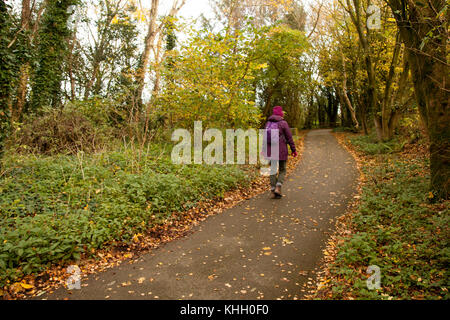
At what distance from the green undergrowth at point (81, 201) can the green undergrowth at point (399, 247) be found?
3.45 meters

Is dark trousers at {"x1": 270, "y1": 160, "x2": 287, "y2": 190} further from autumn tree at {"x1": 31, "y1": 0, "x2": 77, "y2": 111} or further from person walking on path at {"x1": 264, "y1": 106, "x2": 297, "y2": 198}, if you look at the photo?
autumn tree at {"x1": 31, "y1": 0, "x2": 77, "y2": 111}

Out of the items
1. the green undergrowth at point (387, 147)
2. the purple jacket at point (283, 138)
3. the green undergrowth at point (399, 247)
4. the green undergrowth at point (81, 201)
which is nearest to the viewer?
the green undergrowth at point (399, 247)

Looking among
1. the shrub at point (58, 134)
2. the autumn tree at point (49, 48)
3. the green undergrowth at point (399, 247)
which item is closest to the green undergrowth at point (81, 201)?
the shrub at point (58, 134)

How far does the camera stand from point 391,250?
3828 mm

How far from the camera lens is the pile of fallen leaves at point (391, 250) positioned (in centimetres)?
312

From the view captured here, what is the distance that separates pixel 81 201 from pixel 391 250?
5.35 m

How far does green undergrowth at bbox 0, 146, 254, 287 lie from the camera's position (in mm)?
3875

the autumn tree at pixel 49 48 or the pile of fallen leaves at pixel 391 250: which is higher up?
the autumn tree at pixel 49 48

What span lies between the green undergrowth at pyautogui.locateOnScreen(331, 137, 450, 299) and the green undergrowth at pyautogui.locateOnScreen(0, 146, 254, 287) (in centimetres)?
345

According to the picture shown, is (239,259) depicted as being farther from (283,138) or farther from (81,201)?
(283,138)

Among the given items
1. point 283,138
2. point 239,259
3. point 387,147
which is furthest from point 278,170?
point 387,147

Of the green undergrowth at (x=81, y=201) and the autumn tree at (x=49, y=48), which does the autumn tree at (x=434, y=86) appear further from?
the autumn tree at (x=49, y=48)

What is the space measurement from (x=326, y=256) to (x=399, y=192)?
3111mm

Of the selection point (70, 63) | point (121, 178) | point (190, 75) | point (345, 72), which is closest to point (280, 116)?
point (190, 75)
